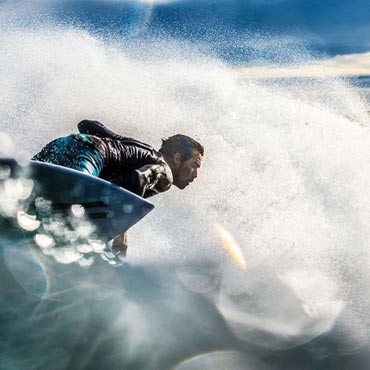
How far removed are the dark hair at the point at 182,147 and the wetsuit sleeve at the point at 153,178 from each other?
941 millimetres

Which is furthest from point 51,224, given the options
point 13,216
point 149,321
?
point 149,321

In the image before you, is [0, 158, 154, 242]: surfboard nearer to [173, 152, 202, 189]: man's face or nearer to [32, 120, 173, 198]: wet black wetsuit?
[32, 120, 173, 198]: wet black wetsuit

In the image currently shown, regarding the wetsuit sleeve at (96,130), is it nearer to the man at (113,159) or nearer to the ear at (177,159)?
the man at (113,159)

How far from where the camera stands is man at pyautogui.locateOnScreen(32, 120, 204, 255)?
5.04 meters

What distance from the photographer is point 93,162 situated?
16.8 feet

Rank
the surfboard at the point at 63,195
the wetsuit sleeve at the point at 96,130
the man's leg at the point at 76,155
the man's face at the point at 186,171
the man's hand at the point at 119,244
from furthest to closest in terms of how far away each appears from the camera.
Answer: the man's face at the point at 186,171 → the man's hand at the point at 119,244 → the wetsuit sleeve at the point at 96,130 → the man's leg at the point at 76,155 → the surfboard at the point at 63,195

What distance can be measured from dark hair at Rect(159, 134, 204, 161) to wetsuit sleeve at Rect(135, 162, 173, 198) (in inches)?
37.0

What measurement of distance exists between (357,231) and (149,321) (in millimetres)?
4700

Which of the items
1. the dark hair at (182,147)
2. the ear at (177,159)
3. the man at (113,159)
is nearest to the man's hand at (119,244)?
the man at (113,159)

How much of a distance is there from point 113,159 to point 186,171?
49.8 inches

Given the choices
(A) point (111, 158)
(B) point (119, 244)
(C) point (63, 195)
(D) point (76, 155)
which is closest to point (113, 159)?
(A) point (111, 158)

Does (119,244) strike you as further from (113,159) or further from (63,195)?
(63,195)

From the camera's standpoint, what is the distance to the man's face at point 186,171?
637cm

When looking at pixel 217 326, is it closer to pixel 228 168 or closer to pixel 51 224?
pixel 51 224
